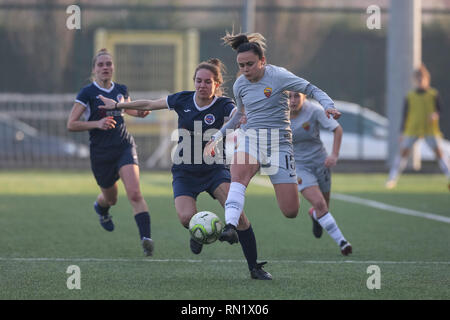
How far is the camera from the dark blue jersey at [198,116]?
733 centimetres

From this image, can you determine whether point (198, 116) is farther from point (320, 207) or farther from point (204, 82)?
point (320, 207)

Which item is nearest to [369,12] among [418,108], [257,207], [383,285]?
[418,108]

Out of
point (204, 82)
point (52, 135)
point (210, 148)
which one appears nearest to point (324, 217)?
point (210, 148)

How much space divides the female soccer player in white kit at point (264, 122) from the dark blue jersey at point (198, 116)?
0.25m

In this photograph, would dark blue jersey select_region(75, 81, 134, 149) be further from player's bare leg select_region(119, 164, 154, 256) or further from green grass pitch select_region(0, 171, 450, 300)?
green grass pitch select_region(0, 171, 450, 300)

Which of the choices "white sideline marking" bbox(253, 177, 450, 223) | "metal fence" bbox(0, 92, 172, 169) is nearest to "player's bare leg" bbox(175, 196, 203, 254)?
"white sideline marking" bbox(253, 177, 450, 223)

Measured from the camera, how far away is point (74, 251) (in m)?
8.27

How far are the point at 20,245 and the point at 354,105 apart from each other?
16.3 meters

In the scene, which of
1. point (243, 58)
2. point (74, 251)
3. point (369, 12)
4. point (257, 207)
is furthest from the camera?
point (369, 12)

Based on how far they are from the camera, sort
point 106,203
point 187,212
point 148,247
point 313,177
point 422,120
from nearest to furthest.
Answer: point 187,212
point 148,247
point 313,177
point 106,203
point 422,120

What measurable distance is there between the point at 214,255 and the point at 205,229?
1688mm

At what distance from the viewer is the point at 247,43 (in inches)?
274

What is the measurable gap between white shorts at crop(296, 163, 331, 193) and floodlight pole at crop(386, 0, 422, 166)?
11499 mm

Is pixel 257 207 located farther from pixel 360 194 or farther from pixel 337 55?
pixel 337 55
